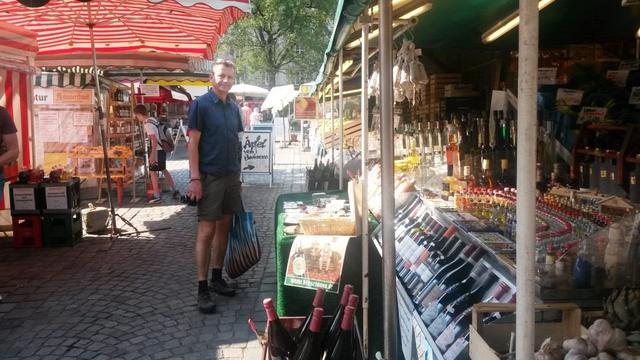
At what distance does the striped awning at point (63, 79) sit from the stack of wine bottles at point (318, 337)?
9879 millimetres

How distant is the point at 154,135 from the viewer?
33.7ft

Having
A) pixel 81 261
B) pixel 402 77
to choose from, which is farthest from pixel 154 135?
pixel 402 77

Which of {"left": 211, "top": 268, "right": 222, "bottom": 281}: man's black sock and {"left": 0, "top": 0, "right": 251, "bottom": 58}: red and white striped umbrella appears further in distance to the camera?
{"left": 0, "top": 0, "right": 251, "bottom": 58}: red and white striped umbrella

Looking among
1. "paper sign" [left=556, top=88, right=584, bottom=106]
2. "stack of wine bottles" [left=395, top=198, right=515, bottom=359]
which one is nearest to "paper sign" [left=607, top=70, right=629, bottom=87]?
"paper sign" [left=556, top=88, right=584, bottom=106]

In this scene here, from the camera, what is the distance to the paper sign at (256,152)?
487 inches

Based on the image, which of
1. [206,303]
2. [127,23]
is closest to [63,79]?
[127,23]

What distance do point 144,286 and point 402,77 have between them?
3.18 meters

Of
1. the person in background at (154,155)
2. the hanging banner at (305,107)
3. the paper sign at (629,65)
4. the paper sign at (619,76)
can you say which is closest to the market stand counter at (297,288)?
the paper sign at (619,76)

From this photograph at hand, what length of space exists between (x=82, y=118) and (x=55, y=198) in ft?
14.3

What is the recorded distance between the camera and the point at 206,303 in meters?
4.84

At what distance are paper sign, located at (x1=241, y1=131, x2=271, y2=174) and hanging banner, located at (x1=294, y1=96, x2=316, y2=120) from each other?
429 centimetres

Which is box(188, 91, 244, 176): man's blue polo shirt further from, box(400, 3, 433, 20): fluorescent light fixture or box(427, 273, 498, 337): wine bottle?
box(427, 273, 498, 337): wine bottle

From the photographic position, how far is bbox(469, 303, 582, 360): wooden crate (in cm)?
194

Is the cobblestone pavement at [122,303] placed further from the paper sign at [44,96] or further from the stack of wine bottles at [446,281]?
the paper sign at [44,96]
